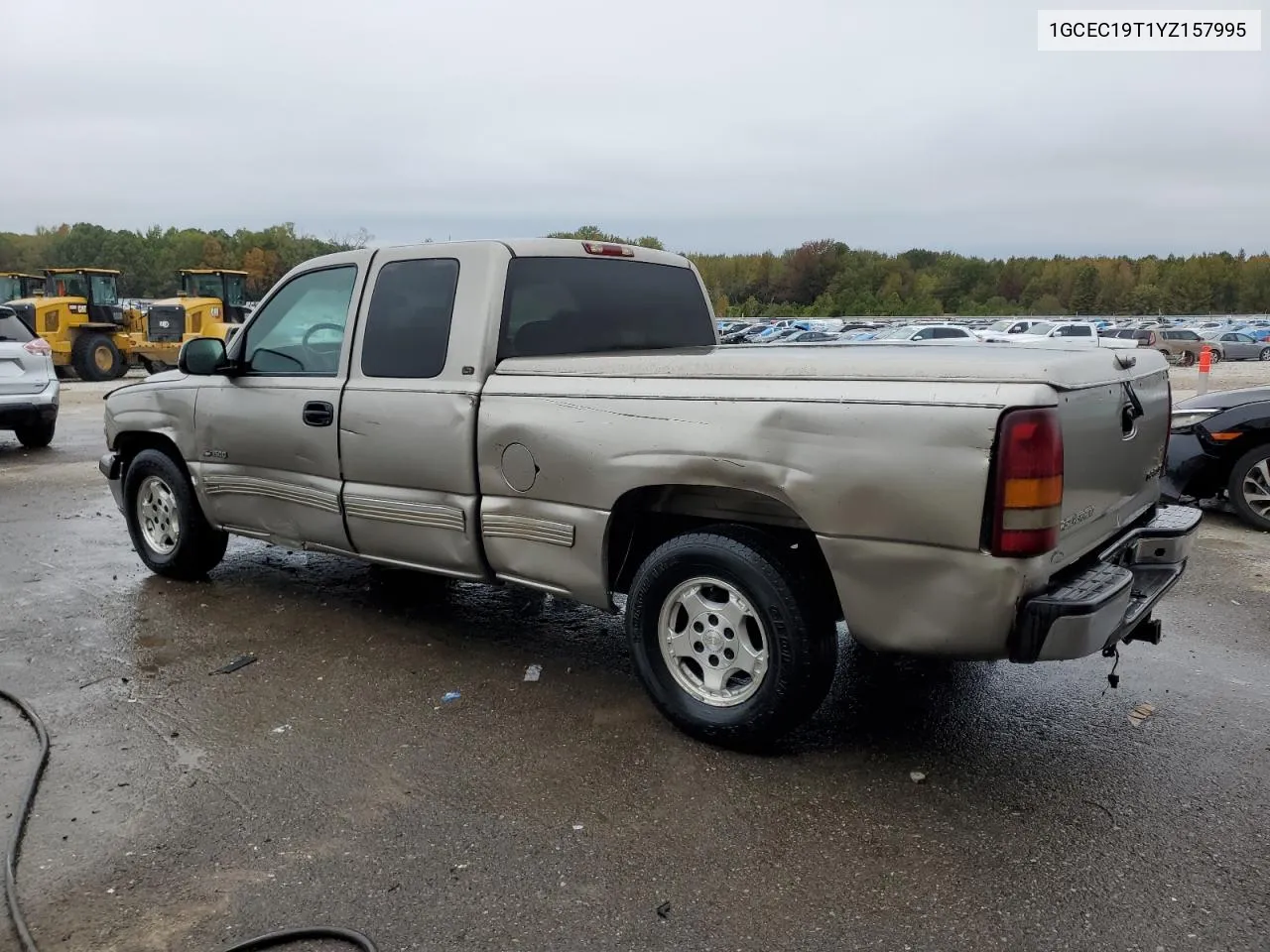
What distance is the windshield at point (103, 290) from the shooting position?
2608 cm

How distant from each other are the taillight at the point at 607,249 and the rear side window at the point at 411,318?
2.39ft

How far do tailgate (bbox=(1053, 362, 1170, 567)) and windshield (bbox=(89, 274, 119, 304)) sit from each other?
1091 inches

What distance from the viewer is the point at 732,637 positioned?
144 inches

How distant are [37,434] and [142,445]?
311 inches

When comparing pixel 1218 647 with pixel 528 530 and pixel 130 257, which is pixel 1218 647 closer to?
pixel 528 530

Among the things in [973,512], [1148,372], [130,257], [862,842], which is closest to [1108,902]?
[862,842]

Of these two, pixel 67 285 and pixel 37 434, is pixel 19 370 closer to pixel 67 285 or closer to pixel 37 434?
pixel 37 434

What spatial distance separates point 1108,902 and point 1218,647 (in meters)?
2.64

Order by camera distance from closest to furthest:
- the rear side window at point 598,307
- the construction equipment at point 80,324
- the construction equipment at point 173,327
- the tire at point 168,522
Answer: the rear side window at point 598,307 → the tire at point 168,522 → the construction equipment at point 80,324 → the construction equipment at point 173,327

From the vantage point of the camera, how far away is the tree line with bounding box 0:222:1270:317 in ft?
310

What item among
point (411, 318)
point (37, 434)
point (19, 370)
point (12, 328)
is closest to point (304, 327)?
point (411, 318)

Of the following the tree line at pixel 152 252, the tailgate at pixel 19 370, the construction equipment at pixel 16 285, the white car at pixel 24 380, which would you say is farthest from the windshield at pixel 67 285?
the tree line at pixel 152 252

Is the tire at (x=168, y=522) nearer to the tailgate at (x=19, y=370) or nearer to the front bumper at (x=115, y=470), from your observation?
the front bumper at (x=115, y=470)

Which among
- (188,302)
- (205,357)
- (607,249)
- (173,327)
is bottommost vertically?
(205,357)
